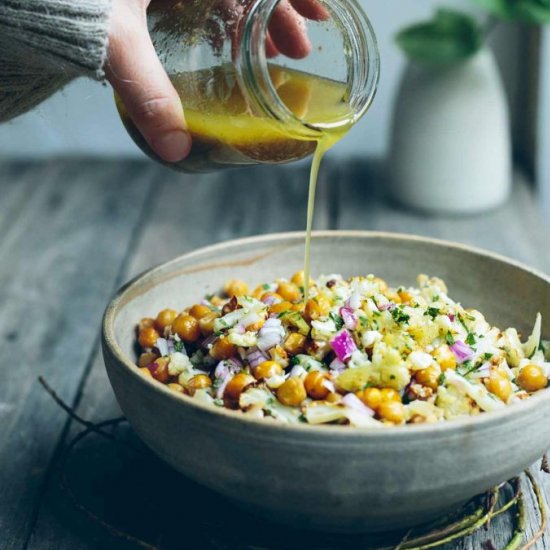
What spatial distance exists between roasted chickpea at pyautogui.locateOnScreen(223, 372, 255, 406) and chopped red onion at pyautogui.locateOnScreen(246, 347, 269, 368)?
4cm

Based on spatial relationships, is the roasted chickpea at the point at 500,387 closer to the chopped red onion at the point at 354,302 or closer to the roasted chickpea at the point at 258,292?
the chopped red onion at the point at 354,302

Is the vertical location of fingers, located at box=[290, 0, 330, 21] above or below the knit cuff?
below

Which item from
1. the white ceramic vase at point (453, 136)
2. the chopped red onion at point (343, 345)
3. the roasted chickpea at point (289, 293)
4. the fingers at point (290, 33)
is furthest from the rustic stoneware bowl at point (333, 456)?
the white ceramic vase at point (453, 136)

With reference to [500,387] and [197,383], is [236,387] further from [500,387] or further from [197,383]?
[500,387]

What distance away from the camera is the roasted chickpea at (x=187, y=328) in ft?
4.86

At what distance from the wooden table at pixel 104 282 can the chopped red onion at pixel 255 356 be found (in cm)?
21

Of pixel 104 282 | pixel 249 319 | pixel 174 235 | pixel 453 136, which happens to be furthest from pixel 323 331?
pixel 453 136

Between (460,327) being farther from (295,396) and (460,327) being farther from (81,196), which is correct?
(81,196)

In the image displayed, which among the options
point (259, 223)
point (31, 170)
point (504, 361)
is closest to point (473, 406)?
point (504, 361)

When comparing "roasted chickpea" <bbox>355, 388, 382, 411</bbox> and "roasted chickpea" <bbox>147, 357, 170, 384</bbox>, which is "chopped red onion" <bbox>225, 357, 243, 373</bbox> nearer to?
"roasted chickpea" <bbox>147, 357, 170, 384</bbox>

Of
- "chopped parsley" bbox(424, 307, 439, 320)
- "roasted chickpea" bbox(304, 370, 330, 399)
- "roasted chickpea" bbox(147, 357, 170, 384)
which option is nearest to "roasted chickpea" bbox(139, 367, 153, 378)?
"roasted chickpea" bbox(147, 357, 170, 384)

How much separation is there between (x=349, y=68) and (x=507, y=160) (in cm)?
161

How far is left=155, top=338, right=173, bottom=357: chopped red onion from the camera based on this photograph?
4.84ft

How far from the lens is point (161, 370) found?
4.62 feet
